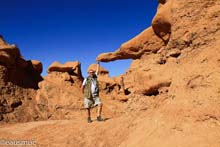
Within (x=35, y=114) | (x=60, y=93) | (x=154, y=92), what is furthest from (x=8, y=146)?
(x=60, y=93)

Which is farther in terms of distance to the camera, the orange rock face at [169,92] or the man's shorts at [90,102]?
the man's shorts at [90,102]

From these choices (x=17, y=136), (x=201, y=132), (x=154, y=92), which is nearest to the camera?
(x=201, y=132)

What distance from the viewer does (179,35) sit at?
217 inches

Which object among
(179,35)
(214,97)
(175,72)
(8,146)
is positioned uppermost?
(179,35)

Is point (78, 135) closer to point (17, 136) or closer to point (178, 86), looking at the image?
point (17, 136)

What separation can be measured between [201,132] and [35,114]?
440 inches

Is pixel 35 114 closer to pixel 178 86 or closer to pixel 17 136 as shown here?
pixel 17 136

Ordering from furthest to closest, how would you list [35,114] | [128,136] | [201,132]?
1. [35,114]
2. [128,136]
3. [201,132]

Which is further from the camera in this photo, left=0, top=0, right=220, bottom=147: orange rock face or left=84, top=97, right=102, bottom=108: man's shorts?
left=84, top=97, right=102, bottom=108: man's shorts

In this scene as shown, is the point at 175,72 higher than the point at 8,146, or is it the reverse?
the point at 175,72

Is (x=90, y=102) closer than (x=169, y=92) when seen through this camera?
No

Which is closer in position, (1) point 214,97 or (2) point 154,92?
(1) point 214,97

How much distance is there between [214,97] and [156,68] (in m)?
2.23

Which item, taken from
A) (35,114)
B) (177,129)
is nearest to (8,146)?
(177,129)
